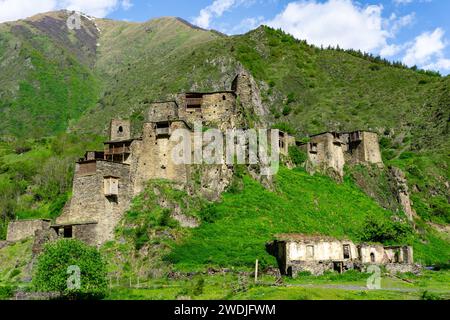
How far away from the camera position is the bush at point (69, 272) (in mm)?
44312

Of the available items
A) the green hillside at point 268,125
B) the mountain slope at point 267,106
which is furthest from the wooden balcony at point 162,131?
the mountain slope at point 267,106

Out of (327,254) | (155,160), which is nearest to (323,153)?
(155,160)

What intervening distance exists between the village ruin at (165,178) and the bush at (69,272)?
8813 millimetres

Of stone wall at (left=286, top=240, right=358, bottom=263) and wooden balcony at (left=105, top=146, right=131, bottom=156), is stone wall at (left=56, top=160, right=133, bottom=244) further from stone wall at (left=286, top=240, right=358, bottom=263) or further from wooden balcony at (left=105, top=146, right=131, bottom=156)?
stone wall at (left=286, top=240, right=358, bottom=263)

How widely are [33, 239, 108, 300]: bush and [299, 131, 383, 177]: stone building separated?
36.9 m

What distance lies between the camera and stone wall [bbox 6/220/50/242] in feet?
231

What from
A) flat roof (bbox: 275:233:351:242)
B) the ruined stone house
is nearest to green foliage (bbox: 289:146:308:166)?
the ruined stone house

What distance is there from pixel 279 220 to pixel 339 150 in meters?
21.8

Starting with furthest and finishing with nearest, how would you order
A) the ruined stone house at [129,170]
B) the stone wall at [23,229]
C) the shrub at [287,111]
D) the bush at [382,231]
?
Answer: the shrub at [287,111] < the stone wall at [23,229] < the bush at [382,231] < the ruined stone house at [129,170]

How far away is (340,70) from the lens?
158750 millimetres

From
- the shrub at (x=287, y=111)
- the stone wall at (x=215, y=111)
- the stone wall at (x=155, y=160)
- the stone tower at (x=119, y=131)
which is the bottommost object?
the stone wall at (x=155, y=160)

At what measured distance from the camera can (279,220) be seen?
205 ft

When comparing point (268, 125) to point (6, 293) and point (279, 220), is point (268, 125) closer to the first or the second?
point (279, 220)

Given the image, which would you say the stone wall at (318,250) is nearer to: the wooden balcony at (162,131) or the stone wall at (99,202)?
the stone wall at (99,202)
